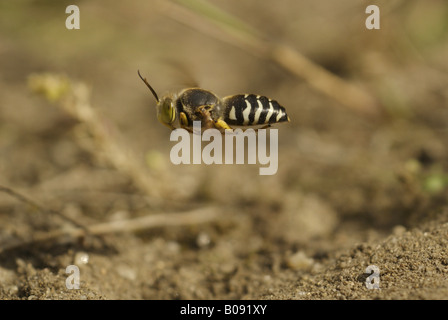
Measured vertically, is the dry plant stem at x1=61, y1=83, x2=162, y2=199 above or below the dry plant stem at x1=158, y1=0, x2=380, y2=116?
below

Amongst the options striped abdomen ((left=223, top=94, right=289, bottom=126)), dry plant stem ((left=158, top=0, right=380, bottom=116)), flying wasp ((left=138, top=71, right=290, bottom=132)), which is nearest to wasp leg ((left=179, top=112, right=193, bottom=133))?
flying wasp ((left=138, top=71, right=290, bottom=132))

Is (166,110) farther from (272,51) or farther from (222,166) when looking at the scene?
(272,51)

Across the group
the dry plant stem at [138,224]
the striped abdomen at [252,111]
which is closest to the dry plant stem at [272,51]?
the striped abdomen at [252,111]

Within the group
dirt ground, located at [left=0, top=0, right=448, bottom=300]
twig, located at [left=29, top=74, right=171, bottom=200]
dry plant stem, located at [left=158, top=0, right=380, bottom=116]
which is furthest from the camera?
dry plant stem, located at [left=158, top=0, right=380, bottom=116]

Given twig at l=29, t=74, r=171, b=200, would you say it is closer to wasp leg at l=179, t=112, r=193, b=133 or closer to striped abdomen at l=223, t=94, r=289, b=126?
wasp leg at l=179, t=112, r=193, b=133

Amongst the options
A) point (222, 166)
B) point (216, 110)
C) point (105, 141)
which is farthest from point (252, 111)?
point (222, 166)

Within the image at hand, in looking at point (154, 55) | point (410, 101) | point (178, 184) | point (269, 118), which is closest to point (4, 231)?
point (178, 184)

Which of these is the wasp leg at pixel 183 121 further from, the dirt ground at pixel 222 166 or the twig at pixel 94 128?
the twig at pixel 94 128
